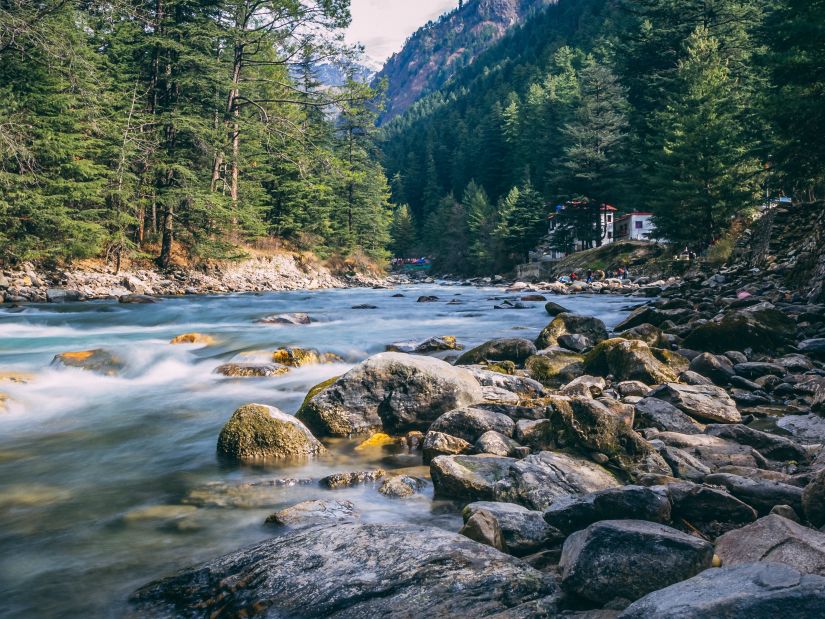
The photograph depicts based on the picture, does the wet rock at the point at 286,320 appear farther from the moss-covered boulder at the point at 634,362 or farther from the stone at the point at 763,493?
the stone at the point at 763,493

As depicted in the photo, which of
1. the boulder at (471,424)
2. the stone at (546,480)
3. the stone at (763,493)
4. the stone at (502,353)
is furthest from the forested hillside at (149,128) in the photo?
the stone at (763,493)

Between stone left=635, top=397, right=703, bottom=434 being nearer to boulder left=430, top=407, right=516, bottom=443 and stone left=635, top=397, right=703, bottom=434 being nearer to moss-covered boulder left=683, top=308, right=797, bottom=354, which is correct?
boulder left=430, top=407, right=516, bottom=443

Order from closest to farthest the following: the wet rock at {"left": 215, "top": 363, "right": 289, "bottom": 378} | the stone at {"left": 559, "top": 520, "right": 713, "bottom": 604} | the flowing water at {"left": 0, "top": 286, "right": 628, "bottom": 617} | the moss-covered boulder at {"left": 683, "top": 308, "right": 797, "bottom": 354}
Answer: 1. the stone at {"left": 559, "top": 520, "right": 713, "bottom": 604}
2. the flowing water at {"left": 0, "top": 286, "right": 628, "bottom": 617}
3. the moss-covered boulder at {"left": 683, "top": 308, "right": 797, "bottom": 354}
4. the wet rock at {"left": 215, "top": 363, "right": 289, "bottom": 378}

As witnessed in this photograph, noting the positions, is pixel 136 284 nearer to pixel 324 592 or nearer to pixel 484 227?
pixel 324 592

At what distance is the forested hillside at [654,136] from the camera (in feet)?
59.1

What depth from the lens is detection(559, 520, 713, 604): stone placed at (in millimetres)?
2818

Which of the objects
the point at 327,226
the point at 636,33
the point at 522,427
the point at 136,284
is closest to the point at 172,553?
the point at 522,427

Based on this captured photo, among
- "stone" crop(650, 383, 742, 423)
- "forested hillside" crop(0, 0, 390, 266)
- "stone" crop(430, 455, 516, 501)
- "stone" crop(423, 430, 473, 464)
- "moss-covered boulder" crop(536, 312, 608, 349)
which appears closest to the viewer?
"stone" crop(430, 455, 516, 501)

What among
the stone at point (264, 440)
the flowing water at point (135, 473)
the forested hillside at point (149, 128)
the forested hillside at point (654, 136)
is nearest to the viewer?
the flowing water at point (135, 473)

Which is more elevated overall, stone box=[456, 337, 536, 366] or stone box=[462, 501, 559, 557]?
stone box=[456, 337, 536, 366]

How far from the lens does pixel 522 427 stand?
5.95 meters

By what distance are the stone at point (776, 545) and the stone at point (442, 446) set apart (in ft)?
9.38

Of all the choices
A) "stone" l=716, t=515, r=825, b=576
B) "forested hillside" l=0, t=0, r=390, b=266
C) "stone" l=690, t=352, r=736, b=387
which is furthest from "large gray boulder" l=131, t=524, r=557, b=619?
"forested hillside" l=0, t=0, r=390, b=266

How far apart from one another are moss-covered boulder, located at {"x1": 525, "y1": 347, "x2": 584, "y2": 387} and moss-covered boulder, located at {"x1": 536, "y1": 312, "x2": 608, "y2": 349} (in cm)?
157
